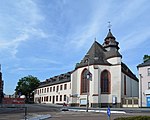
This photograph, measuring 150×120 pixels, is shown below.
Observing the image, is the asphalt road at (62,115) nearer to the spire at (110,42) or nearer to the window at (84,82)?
the window at (84,82)

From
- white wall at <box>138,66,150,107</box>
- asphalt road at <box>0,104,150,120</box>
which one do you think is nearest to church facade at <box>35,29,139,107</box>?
white wall at <box>138,66,150,107</box>

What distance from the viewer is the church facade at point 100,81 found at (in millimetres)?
70750

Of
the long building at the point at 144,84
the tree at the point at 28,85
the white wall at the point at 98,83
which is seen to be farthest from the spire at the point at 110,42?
the tree at the point at 28,85

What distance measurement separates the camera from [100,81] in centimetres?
7244

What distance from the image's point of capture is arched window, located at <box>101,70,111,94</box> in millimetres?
72188

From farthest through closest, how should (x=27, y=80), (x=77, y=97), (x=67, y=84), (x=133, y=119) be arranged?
(x=27, y=80) → (x=67, y=84) → (x=77, y=97) → (x=133, y=119)

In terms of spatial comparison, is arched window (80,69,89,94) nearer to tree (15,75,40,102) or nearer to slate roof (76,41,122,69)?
slate roof (76,41,122,69)

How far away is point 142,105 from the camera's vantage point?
6066 cm

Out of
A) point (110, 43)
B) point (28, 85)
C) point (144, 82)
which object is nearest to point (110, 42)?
point (110, 43)

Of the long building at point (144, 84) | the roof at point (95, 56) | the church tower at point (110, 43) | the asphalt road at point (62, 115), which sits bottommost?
the asphalt road at point (62, 115)

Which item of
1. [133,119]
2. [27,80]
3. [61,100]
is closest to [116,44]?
[61,100]

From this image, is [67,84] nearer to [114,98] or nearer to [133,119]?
[114,98]

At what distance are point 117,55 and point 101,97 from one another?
12.5 m

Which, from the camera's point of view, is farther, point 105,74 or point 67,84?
point 67,84
